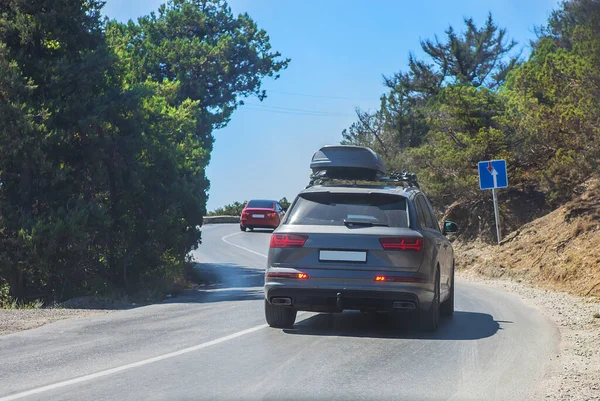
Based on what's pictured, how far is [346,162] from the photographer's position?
51.6 ft

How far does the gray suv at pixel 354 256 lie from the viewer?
10.3 meters

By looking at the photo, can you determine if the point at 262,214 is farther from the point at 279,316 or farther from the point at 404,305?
the point at 404,305

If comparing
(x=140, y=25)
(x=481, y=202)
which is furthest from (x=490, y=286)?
(x=140, y=25)

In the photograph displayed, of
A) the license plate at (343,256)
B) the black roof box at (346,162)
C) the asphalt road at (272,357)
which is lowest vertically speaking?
the asphalt road at (272,357)

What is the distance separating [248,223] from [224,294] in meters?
29.7

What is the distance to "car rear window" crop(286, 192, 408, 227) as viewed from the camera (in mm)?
10625

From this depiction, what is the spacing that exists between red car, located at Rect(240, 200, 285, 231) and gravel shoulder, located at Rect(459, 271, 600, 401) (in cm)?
2967

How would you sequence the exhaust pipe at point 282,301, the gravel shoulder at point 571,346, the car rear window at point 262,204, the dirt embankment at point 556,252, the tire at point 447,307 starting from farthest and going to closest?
1. the car rear window at point 262,204
2. the dirt embankment at point 556,252
3. the tire at point 447,307
4. the exhaust pipe at point 282,301
5. the gravel shoulder at point 571,346

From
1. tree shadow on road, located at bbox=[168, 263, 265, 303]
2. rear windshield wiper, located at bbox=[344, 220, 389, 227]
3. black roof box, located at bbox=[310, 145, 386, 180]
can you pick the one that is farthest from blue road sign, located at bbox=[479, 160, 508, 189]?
rear windshield wiper, located at bbox=[344, 220, 389, 227]

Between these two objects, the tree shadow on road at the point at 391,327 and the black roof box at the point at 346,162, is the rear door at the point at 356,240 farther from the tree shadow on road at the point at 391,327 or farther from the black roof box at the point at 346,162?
the black roof box at the point at 346,162

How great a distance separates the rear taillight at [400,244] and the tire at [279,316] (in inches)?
66.2

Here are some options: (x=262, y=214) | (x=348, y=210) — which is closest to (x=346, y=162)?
(x=348, y=210)

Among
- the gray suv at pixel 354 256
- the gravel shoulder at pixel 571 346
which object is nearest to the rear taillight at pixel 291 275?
the gray suv at pixel 354 256

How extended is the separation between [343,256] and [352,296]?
18.8 inches
